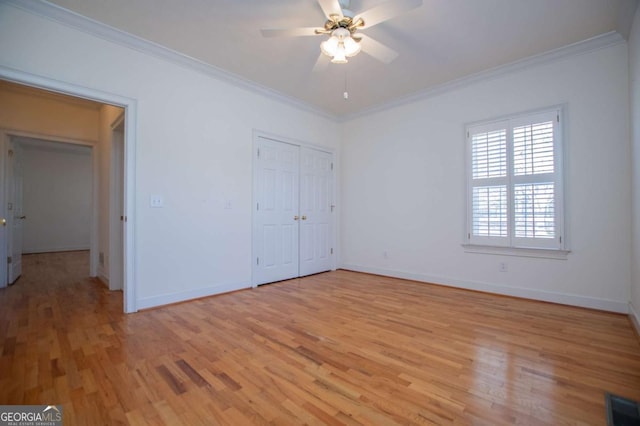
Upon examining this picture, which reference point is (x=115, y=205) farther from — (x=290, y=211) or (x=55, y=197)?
(x=55, y=197)

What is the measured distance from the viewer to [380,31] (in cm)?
279

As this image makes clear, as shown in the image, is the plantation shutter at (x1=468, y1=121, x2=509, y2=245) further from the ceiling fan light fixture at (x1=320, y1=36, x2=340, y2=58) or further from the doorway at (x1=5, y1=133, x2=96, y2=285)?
the doorway at (x1=5, y1=133, x2=96, y2=285)

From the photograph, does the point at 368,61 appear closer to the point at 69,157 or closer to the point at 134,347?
the point at 134,347

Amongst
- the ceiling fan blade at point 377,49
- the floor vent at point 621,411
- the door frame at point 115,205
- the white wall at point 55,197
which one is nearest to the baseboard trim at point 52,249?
the white wall at point 55,197

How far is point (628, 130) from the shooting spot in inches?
111

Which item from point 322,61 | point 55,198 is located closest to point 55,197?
point 55,198

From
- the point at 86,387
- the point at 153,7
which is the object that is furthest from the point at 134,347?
the point at 153,7

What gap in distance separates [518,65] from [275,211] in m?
3.65

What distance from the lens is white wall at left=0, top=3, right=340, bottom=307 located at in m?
2.54

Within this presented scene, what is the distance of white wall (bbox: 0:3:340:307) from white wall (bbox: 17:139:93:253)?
5697mm

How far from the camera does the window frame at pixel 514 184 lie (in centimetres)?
316

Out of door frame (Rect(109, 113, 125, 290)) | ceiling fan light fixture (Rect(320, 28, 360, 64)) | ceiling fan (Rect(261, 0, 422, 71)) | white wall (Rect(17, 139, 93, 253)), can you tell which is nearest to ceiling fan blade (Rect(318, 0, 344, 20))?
ceiling fan (Rect(261, 0, 422, 71))

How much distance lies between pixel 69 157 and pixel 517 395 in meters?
10.6

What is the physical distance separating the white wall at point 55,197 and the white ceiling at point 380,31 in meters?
6.12
